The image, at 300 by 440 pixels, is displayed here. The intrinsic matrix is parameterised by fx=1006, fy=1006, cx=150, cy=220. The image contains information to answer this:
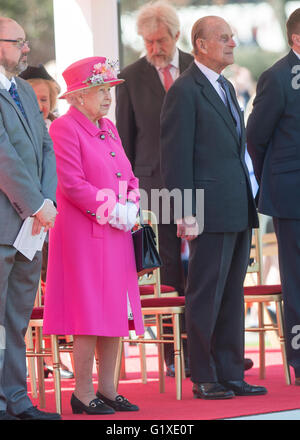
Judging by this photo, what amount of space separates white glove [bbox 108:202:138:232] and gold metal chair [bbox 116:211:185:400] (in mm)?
734

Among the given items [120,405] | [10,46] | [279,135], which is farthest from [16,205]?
[279,135]

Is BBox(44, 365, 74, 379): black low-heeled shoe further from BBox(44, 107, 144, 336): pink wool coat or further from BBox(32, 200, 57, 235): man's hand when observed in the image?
BBox(32, 200, 57, 235): man's hand

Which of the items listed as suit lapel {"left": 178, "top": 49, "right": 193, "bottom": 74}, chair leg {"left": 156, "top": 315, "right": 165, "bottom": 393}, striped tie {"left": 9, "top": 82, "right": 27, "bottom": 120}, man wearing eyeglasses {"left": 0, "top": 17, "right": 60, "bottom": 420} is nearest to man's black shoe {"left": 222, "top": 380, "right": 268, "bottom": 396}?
chair leg {"left": 156, "top": 315, "right": 165, "bottom": 393}

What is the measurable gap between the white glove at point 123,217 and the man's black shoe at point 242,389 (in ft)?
3.30

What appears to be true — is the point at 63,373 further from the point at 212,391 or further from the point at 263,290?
the point at 212,391

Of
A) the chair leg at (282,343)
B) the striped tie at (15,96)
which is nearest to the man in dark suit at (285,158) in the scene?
the chair leg at (282,343)

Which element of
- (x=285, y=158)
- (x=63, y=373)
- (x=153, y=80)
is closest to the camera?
(x=285, y=158)

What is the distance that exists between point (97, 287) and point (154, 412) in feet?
2.01

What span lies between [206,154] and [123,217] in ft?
2.09

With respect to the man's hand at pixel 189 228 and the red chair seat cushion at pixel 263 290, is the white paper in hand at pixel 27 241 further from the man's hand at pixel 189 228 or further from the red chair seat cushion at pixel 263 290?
the red chair seat cushion at pixel 263 290

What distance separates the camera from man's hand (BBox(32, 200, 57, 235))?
3977 millimetres

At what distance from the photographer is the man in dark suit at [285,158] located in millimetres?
5094

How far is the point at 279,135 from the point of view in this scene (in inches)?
202
